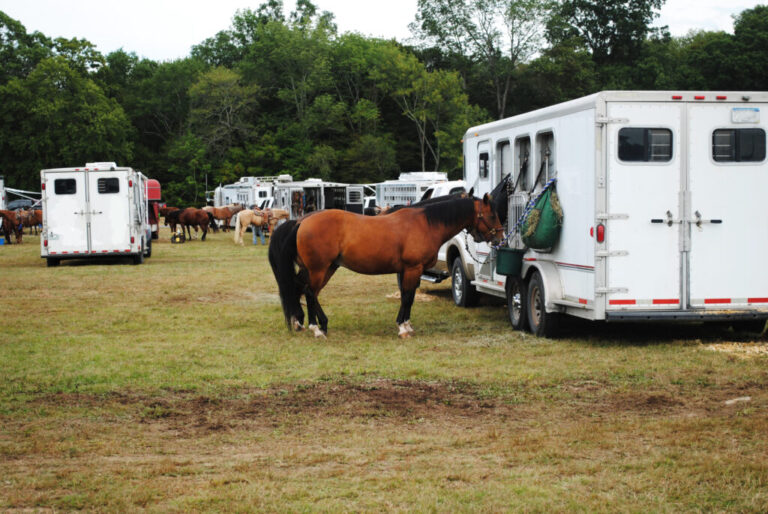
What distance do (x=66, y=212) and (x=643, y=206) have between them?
18126mm

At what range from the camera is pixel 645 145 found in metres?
9.61

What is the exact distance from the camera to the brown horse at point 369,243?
1096 centimetres

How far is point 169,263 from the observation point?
2511 centimetres

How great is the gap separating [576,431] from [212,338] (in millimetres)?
6220

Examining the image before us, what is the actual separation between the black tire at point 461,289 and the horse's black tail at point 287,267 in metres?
3.49

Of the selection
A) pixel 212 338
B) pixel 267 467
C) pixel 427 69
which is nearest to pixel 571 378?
pixel 267 467

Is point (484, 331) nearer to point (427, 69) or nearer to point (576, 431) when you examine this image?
point (576, 431)

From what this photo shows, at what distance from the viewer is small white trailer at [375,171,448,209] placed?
A: 127ft

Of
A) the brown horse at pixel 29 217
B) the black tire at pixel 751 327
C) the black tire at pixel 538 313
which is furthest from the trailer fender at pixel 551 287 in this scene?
the brown horse at pixel 29 217

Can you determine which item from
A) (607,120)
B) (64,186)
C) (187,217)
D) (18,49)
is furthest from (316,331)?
(18,49)

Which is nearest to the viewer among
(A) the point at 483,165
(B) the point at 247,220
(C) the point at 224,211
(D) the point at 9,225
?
(A) the point at 483,165

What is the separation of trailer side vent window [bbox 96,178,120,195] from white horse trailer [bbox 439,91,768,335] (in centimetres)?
1673

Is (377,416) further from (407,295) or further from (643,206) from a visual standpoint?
(643,206)

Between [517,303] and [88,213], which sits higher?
[88,213]
